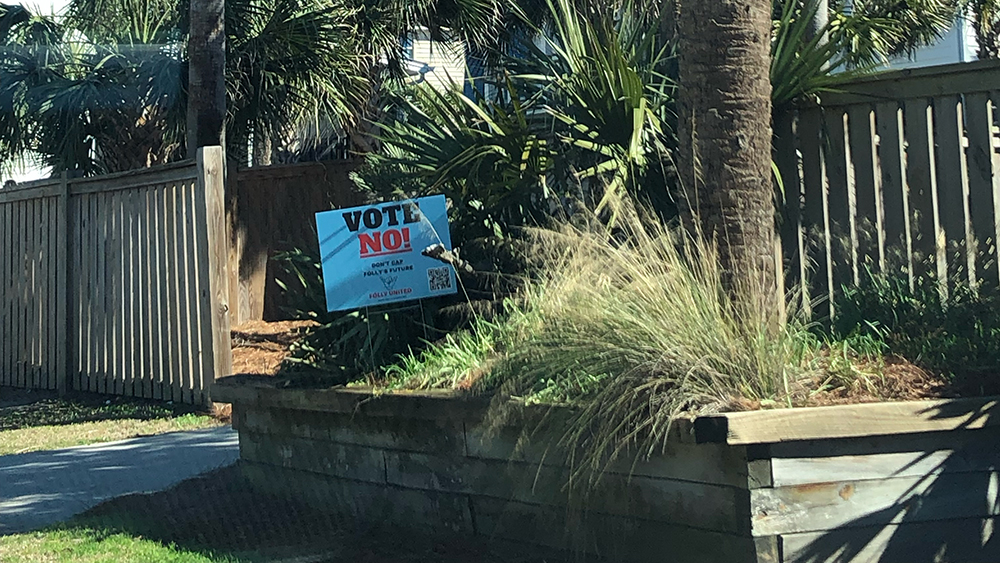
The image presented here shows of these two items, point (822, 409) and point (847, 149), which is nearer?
point (822, 409)

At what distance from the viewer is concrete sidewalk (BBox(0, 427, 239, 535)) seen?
22.1ft

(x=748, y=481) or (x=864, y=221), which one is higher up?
(x=864, y=221)

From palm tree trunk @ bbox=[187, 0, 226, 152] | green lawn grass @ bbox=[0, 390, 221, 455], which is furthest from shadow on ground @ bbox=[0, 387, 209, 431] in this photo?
palm tree trunk @ bbox=[187, 0, 226, 152]

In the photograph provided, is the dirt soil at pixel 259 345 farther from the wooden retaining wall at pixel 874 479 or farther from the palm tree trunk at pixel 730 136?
the wooden retaining wall at pixel 874 479

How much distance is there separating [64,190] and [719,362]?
8.49m

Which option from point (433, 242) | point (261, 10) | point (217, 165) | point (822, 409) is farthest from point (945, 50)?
point (822, 409)

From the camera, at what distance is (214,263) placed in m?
9.23

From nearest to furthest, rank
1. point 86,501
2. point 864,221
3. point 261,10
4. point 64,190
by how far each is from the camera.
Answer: point 864,221
point 86,501
point 64,190
point 261,10

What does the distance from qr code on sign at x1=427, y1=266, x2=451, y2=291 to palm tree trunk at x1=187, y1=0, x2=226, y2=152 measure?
510 cm

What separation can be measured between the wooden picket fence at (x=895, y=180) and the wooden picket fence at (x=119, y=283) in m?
5.20

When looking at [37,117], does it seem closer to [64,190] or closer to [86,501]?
[64,190]

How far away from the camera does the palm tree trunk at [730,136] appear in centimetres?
511

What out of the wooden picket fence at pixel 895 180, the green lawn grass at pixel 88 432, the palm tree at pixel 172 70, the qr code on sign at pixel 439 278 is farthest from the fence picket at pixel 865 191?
the palm tree at pixel 172 70

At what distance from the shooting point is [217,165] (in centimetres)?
931
